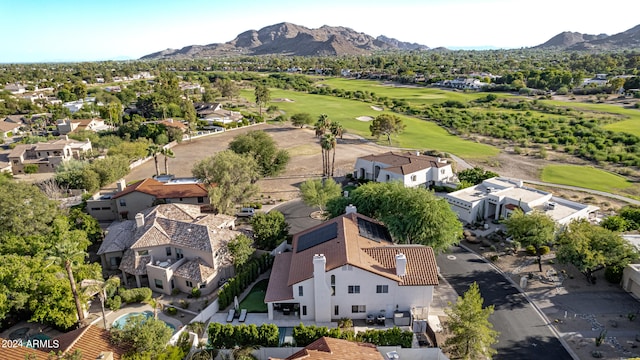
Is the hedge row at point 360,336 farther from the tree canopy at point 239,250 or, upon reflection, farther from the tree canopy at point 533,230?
the tree canopy at point 533,230

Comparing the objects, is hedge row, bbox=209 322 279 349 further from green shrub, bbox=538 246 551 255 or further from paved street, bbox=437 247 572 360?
green shrub, bbox=538 246 551 255

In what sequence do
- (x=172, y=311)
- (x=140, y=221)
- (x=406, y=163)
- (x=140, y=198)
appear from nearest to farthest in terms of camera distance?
1. (x=172, y=311)
2. (x=140, y=221)
3. (x=140, y=198)
4. (x=406, y=163)

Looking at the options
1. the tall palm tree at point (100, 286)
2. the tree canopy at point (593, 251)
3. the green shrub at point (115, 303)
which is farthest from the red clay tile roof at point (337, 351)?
the tree canopy at point (593, 251)

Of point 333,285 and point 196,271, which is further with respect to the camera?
point 196,271

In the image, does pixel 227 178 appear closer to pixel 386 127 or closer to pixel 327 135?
pixel 327 135

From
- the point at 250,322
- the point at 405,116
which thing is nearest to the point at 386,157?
the point at 250,322

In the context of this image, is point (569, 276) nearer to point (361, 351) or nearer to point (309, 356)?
point (361, 351)

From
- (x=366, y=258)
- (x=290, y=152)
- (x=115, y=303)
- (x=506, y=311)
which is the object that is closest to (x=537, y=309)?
(x=506, y=311)
